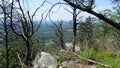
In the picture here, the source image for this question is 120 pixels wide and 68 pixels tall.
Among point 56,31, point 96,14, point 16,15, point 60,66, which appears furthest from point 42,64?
point 56,31

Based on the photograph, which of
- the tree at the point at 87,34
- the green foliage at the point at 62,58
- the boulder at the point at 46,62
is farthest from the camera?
the tree at the point at 87,34

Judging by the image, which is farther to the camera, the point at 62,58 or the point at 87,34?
the point at 87,34

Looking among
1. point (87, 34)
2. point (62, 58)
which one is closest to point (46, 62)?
point (62, 58)

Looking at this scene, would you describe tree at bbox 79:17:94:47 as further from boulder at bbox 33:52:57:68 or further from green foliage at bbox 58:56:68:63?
boulder at bbox 33:52:57:68

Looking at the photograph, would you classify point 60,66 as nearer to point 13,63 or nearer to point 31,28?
point 31,28

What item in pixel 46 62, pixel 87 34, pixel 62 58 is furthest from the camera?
pixel 87 34

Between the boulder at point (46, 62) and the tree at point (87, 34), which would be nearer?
the boulder at point (46, 62)

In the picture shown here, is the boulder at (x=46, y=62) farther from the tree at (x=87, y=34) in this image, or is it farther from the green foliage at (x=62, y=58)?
the tree at (x=87, y=34)

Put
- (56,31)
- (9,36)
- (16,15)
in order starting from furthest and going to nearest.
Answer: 1. (56,31)
2. (9,36)
3. (16,15)

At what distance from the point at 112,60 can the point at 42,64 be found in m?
1.76

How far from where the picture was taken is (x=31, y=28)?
53.4 ft

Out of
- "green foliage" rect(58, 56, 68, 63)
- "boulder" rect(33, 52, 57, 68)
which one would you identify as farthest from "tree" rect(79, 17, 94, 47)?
"boulder" rect(33, 52, 57, 68)

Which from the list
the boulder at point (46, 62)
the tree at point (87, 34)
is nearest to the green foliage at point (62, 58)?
the boulder at point (46, 62)

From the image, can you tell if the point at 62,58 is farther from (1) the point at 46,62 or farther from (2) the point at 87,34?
(2) the point at 87,34
